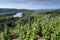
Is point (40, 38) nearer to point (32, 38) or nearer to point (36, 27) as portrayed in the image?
point (36, 27)

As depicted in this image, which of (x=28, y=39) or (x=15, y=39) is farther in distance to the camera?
(x=15, y=39)

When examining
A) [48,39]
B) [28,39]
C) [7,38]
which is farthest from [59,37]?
[7,38]

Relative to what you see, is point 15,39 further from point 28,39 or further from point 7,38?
point 28,39

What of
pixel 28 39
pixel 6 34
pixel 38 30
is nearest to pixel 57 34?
pixel 28 39

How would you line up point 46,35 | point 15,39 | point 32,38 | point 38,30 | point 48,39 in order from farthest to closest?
point 15,39
point 38,30
point 46,35
point 48,39
point 32,38

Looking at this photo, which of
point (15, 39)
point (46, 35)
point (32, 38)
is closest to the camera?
point (32, 38)

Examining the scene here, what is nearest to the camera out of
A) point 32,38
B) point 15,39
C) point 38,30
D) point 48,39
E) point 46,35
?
point 32,38

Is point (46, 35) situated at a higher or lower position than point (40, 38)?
higher

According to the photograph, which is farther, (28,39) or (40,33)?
(40,33)

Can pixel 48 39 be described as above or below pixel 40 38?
above
